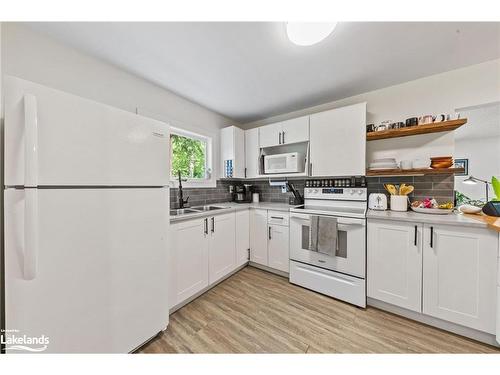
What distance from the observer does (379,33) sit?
4.27ft

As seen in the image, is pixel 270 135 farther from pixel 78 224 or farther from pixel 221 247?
pixel 78 224

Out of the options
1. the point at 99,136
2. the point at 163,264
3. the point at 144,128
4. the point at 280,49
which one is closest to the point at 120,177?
the point at 99,136

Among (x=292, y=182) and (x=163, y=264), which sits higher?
(x=292, y=182)

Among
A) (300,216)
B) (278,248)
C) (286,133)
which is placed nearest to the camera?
(300,216)

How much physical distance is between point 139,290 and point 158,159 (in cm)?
92

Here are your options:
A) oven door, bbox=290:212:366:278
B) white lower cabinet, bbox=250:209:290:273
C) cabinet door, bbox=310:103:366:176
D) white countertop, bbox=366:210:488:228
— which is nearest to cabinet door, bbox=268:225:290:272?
white lower cabinet, bbox=250:209:290:273

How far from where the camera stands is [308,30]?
1122mm

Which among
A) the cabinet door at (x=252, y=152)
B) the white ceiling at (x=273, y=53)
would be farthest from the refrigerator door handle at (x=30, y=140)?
the cabinet door at (x=252, y=152)

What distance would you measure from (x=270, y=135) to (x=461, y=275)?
92.3 inches

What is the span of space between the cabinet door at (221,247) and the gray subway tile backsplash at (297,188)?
0.63m

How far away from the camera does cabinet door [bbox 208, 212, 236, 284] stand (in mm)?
1980

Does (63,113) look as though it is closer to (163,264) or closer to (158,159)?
(158,159)

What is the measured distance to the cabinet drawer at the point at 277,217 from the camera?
2.23 m

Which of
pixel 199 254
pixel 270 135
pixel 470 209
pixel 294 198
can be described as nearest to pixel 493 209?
pixel 470 209
